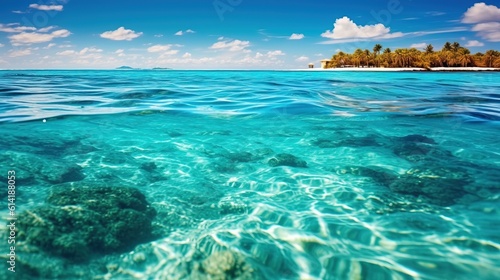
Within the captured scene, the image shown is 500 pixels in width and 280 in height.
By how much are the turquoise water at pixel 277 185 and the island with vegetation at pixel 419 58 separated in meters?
94.7

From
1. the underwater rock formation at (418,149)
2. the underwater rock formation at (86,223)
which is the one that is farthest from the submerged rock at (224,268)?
the underwater rock formation at (418,149)

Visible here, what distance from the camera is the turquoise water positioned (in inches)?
145

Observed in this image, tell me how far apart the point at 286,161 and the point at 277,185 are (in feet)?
4.72

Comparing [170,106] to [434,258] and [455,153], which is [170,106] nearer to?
[455,153]

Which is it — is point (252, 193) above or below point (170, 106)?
below

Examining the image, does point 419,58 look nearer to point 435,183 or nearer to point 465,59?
point 465,59

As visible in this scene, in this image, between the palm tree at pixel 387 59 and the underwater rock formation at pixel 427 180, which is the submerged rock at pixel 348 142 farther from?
the palm tree at pixel 387 59

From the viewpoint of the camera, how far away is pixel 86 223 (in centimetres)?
428

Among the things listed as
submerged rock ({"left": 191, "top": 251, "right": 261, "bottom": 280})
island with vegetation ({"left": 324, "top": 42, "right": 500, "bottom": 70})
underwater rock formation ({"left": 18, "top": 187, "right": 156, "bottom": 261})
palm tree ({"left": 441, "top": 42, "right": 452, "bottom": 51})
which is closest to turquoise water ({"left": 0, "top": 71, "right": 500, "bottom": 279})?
submerged rock ({"left": 191, "top": 251, "right": 261, "bottom": 280})

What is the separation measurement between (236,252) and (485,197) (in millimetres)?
4945

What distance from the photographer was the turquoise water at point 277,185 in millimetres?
3672

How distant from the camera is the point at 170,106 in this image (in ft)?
46.7

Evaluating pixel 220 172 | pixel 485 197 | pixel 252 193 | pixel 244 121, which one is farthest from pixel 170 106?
pixel 485 197

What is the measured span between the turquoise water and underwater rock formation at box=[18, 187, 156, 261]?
130 mm
